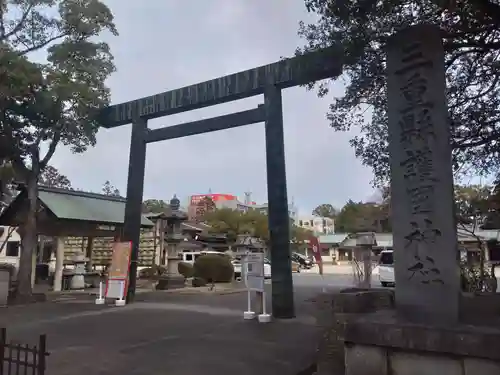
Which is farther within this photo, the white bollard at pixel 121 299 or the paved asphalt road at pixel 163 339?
the white bollard at pixel 121 299

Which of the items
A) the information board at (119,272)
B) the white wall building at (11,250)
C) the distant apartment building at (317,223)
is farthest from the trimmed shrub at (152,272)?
the distant apartment building at (317,223)

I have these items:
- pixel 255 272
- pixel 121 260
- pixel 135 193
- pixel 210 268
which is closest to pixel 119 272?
pixel 121 260

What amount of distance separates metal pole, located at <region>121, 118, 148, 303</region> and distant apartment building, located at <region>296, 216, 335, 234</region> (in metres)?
56.4

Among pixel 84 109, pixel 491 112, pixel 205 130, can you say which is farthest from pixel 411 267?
pixel 84 109

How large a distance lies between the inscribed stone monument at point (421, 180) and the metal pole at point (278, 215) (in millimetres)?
5074

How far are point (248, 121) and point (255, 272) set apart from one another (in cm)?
358

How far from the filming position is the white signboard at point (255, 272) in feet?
30.5

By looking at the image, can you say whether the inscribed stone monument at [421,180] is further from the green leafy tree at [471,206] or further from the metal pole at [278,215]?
the green leafy tree at [471,206]

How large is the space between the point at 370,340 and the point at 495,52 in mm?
5197

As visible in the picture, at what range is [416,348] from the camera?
383 centimetres

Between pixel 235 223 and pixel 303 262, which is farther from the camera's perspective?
pixel 303 262

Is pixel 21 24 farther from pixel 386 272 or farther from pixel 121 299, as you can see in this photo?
pixel 386 272

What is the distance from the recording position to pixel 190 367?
5.62 m

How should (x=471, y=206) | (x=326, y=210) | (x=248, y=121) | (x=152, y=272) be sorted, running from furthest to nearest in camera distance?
(x=326, y=210)
(x=152, y=272)
(x=471, y=206)
(x=248, y=121)
